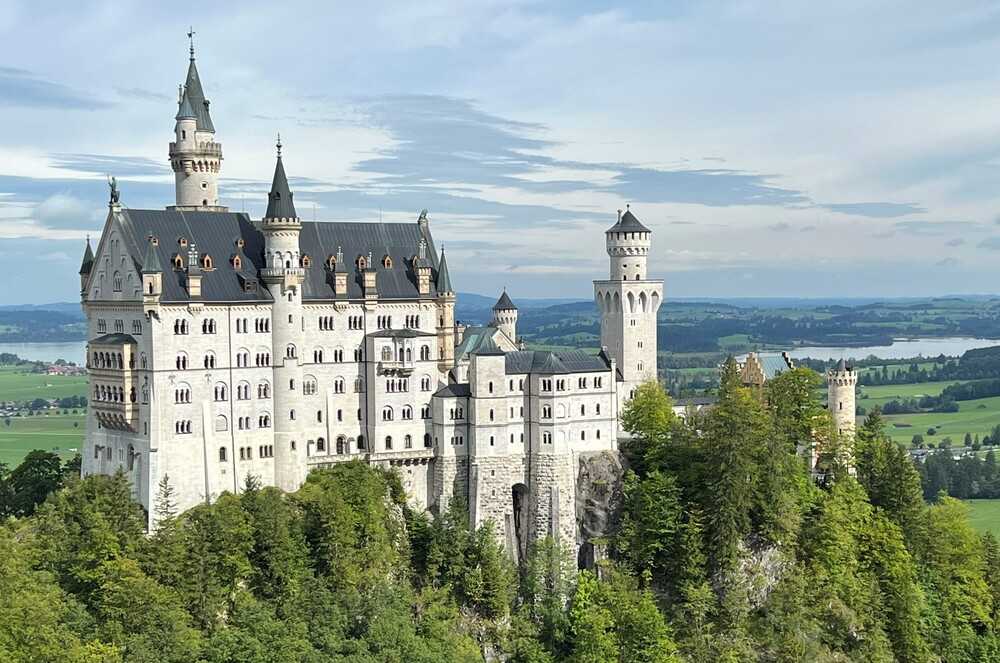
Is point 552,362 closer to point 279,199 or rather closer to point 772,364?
point 279,199

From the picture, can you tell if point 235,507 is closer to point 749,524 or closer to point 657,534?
point 657,534

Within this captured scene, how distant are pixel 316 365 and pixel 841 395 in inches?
1745

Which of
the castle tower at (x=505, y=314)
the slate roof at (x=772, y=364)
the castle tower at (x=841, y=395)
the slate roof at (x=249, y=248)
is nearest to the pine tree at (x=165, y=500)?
the slate roof at (x=249, y=248)

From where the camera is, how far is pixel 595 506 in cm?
9612

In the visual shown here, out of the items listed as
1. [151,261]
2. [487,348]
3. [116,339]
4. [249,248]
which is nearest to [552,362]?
[487,348]

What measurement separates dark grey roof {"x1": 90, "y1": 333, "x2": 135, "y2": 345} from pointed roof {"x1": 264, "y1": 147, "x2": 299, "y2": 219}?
41.7 feet

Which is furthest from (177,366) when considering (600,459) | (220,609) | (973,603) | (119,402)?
(973,603)

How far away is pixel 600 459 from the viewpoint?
97000 millimetres

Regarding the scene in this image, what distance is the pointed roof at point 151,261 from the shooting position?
83.6 m

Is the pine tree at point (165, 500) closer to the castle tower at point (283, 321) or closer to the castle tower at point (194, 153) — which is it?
the castle tower at point (283, 321)

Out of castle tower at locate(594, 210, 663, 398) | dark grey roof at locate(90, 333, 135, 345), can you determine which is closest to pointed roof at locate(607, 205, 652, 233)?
castle tower at locate(594, 210, 663, 398)

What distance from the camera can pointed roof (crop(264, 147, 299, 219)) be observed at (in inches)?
3529

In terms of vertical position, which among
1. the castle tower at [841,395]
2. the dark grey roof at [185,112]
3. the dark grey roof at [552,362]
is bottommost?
the castle tower at [841,395]

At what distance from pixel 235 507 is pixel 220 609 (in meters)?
7.03
